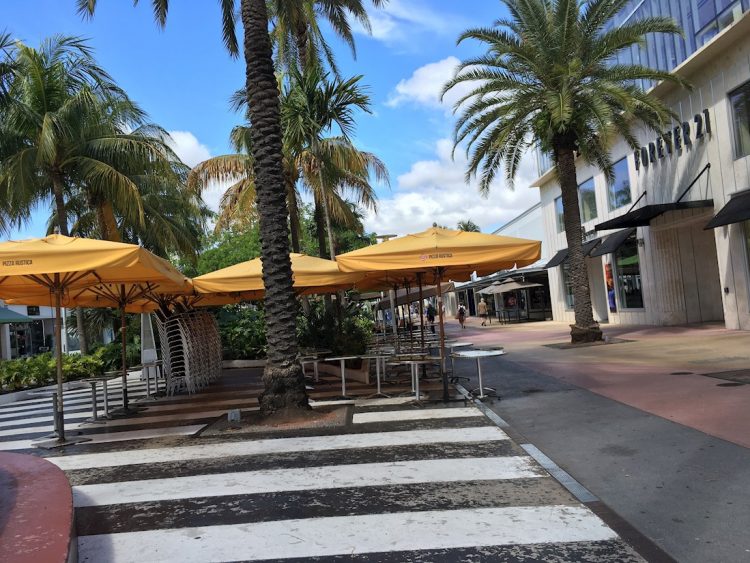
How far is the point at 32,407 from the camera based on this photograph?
12.7 meters

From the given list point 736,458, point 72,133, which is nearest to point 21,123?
point 72,133

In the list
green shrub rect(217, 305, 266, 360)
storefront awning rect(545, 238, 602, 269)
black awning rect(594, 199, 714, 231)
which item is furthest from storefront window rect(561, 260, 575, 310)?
green shrub rect(217, 305, 266, 360)

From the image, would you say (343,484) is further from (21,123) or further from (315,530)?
(21,123)

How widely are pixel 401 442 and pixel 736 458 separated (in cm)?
333

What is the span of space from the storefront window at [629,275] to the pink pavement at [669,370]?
401 cm

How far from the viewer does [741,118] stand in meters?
16.3

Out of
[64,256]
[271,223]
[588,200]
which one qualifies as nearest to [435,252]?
[271,223]

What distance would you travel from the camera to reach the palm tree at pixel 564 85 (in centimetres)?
1602

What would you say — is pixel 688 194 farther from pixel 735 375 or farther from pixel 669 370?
pixel 735 375

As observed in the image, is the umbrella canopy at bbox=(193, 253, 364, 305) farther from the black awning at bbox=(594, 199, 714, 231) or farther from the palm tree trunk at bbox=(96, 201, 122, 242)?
the black awning at bbox=(594, 199, 714, 231)

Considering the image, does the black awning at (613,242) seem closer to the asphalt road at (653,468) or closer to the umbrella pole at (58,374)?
the asphalt road at (653,468)

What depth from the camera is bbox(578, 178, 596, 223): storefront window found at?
28328 millimetres

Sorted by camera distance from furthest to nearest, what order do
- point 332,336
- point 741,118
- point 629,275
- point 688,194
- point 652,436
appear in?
point 629,275
point 688,194
point 741,118
point 332,336
point 652,436

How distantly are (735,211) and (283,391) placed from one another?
13176mm
